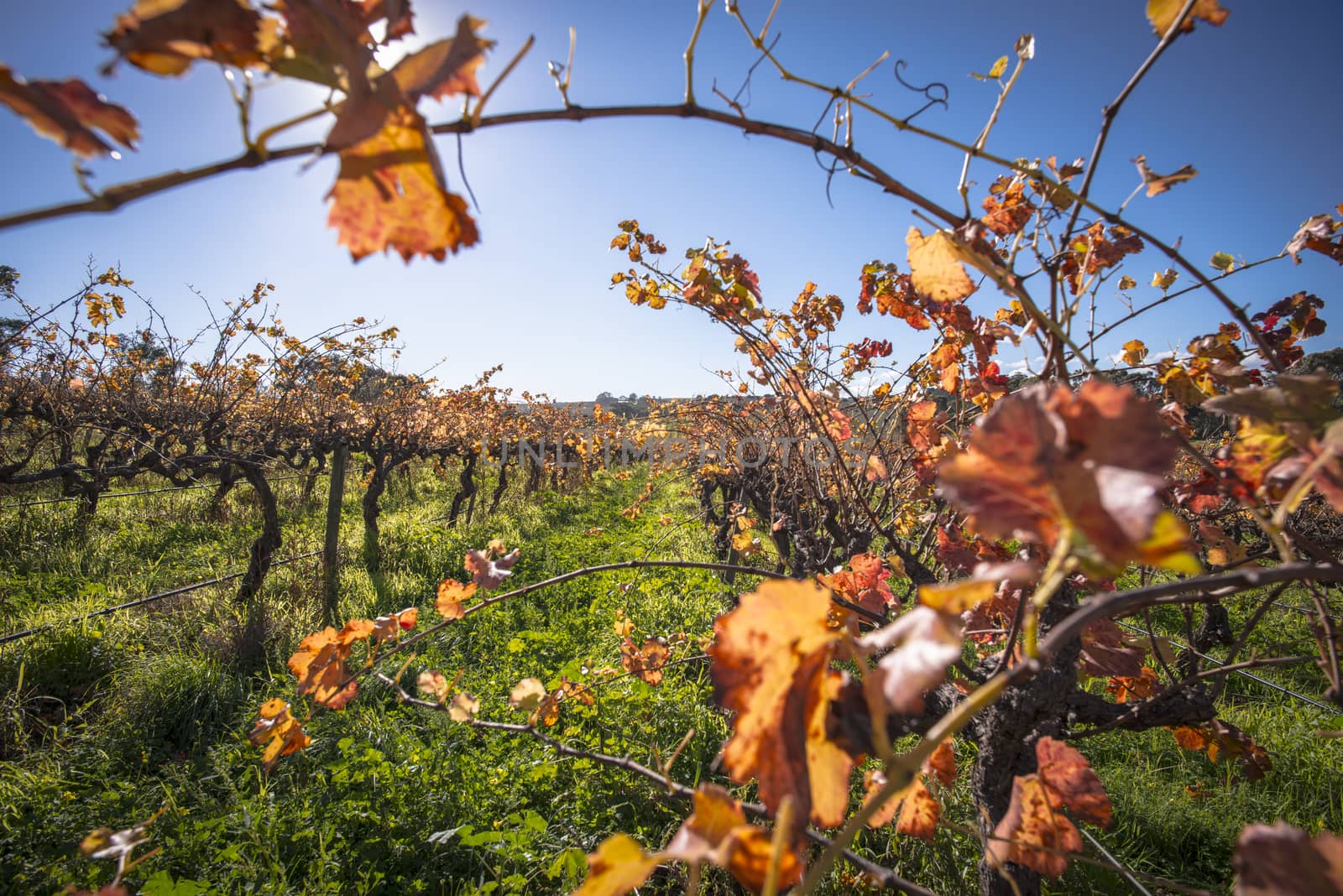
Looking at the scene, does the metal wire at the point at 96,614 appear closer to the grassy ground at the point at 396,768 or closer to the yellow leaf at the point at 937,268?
the grassy ground at the point at 396,768

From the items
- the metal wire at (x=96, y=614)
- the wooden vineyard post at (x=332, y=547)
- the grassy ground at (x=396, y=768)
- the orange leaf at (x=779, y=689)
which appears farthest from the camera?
the wooden vineyard post at (x=332, y=547)

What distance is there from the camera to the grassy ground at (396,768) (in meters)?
2.51

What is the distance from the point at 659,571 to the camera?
273 inches

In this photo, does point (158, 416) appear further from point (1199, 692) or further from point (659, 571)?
point (1199, 692)

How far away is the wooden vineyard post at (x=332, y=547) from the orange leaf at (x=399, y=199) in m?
5.94

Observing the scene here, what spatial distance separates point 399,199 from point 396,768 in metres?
3.50

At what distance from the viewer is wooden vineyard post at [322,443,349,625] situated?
18.2 ft

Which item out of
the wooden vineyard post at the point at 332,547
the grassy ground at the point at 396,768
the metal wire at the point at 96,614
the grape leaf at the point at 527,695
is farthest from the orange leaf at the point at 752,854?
the wooden vineyard post at the point at 332,547

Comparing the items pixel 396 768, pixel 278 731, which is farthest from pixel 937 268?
pixel 396 768

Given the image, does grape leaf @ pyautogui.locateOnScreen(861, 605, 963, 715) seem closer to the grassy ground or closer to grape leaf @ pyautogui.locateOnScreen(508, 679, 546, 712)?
grape leaf @ pyautogui.locateOnScreen(508, 679, 546, 712)

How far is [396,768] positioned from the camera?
304cm

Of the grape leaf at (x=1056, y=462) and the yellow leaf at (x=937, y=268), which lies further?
the yellow leaf at (x=937, y=268)

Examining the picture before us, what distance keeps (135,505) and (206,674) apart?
693 cm

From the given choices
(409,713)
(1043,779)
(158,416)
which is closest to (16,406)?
(158,416)
